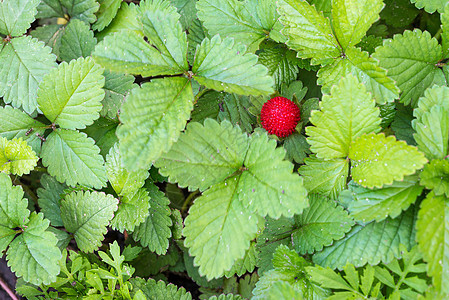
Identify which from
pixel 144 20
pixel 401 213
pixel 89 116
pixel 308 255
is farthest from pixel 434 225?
pixel 89 116

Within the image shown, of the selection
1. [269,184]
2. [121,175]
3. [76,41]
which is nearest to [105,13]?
[76,41]

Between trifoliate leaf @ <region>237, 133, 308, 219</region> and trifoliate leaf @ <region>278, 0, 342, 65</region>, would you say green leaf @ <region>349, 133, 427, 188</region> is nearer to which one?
trifoliate leaf @ <region>237, 133, 308, 219</region>

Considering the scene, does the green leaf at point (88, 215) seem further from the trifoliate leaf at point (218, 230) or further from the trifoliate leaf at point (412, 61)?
the trifoliate leaf at point (412, 61)

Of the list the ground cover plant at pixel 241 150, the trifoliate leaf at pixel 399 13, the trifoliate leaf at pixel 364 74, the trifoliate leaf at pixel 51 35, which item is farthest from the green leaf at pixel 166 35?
the trifoliate leaf at pixel 399 13

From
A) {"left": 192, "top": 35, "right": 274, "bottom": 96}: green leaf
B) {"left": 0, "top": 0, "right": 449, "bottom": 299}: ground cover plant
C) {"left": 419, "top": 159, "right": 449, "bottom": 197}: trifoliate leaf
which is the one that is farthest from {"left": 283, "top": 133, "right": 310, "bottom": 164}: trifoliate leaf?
{"left": 419, "top": 159, "right": 449, "bottom": 197}: trifoliate leaf

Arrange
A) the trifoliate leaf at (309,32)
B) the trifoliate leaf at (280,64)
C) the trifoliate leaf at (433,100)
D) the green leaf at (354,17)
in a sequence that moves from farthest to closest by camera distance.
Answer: the trifoliate leaf at (280,64), the trifoliate leaf at (309,32), the green leaf at (354,17), the trifoliate leaf at (433,100)
